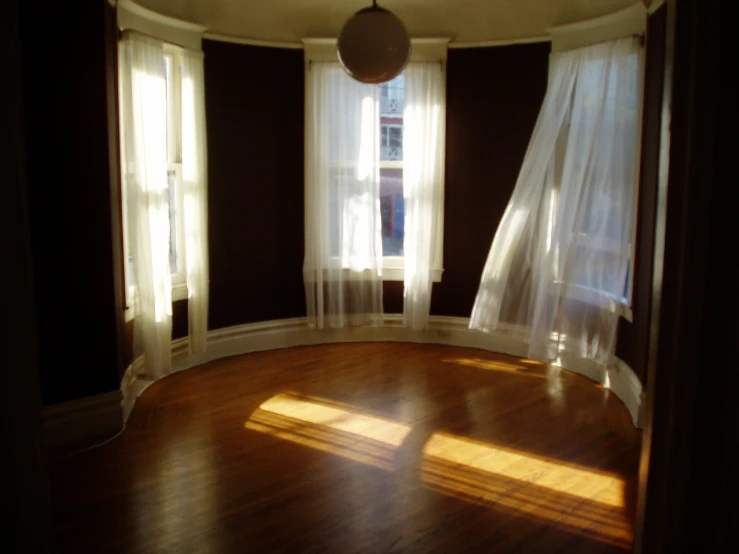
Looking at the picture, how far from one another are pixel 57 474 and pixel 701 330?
2.91m

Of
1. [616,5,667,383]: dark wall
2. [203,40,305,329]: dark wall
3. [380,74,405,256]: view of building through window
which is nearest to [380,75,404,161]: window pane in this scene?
[380,74,405,256]: view of building through window

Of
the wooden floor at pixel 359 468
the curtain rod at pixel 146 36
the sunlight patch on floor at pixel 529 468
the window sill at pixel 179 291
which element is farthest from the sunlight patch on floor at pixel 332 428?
the curtain rod at pixel 146 36

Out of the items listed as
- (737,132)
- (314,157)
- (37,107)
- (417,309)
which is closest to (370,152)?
(314,157)

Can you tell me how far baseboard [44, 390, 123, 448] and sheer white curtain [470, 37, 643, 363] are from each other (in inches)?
105

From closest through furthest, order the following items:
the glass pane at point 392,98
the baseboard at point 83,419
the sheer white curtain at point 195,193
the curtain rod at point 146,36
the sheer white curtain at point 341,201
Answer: the baseboard at point 83,419
the curtain rod at point 146,36
the sheer white curtain at point 195,193
the sheer white curtain at point 341,201
the glass pane at point 392,98

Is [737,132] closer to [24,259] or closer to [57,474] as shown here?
[24,259]

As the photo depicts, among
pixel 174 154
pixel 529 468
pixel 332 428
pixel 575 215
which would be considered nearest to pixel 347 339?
pixel 332 428

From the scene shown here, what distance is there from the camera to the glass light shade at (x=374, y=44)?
336 centimetres

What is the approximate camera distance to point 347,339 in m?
5.45

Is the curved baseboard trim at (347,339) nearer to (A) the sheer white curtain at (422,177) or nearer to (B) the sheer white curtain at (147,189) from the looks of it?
(A) the sheer white curtain at (422,177)

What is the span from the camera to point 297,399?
159 inches

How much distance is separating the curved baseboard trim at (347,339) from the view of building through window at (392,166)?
68 cm

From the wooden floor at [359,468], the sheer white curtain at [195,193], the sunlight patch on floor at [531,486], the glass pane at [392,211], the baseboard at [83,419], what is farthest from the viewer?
the glass pane at [392,211]

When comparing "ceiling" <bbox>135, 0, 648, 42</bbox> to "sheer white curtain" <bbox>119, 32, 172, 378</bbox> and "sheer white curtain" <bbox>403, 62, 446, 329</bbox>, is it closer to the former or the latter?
"sheer white curtain" <bbox>403, 62, 446, 329</bbox>
